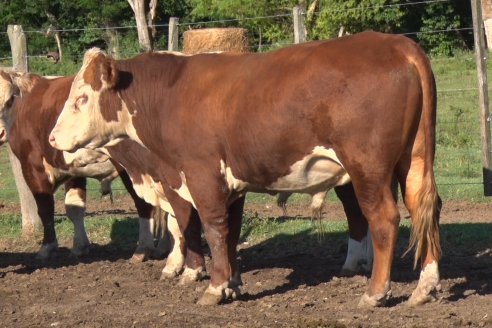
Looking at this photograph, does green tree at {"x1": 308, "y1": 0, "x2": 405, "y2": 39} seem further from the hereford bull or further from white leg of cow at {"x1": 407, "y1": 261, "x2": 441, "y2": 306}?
white leg of cow at {"x1": 407, "y1": 261, "x2": 441, "y2": 306}

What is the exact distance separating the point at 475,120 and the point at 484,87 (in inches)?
288

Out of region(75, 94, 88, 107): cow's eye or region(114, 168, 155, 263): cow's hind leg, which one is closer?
region(75, 94, 88, 107): cow's eye

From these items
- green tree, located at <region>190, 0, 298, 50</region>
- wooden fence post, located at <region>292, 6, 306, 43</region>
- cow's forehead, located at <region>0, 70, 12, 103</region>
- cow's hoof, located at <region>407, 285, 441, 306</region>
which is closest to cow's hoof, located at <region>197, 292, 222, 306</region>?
cow's hoof, located at <region>407, 285, 441, 306</region>

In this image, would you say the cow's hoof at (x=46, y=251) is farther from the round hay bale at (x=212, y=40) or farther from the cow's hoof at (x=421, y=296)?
the cow's hoof at (x=421, y=296)

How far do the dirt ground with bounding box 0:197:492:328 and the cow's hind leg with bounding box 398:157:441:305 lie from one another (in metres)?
0.13

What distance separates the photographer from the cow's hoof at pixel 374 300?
7.69 metres

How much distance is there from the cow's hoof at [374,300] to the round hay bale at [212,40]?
22.2ft

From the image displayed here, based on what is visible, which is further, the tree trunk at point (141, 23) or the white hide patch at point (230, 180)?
the tree trunk at point (141, 23)

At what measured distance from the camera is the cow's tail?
297 inches

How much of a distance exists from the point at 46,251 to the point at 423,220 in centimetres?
475

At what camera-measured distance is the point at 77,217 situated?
11.6 m

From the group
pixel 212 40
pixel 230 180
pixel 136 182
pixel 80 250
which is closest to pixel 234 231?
pixel 230 180

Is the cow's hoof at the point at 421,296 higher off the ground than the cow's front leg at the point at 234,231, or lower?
lower

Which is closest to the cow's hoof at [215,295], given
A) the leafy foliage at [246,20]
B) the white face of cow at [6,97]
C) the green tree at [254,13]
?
the white face of cow at [6,97]
